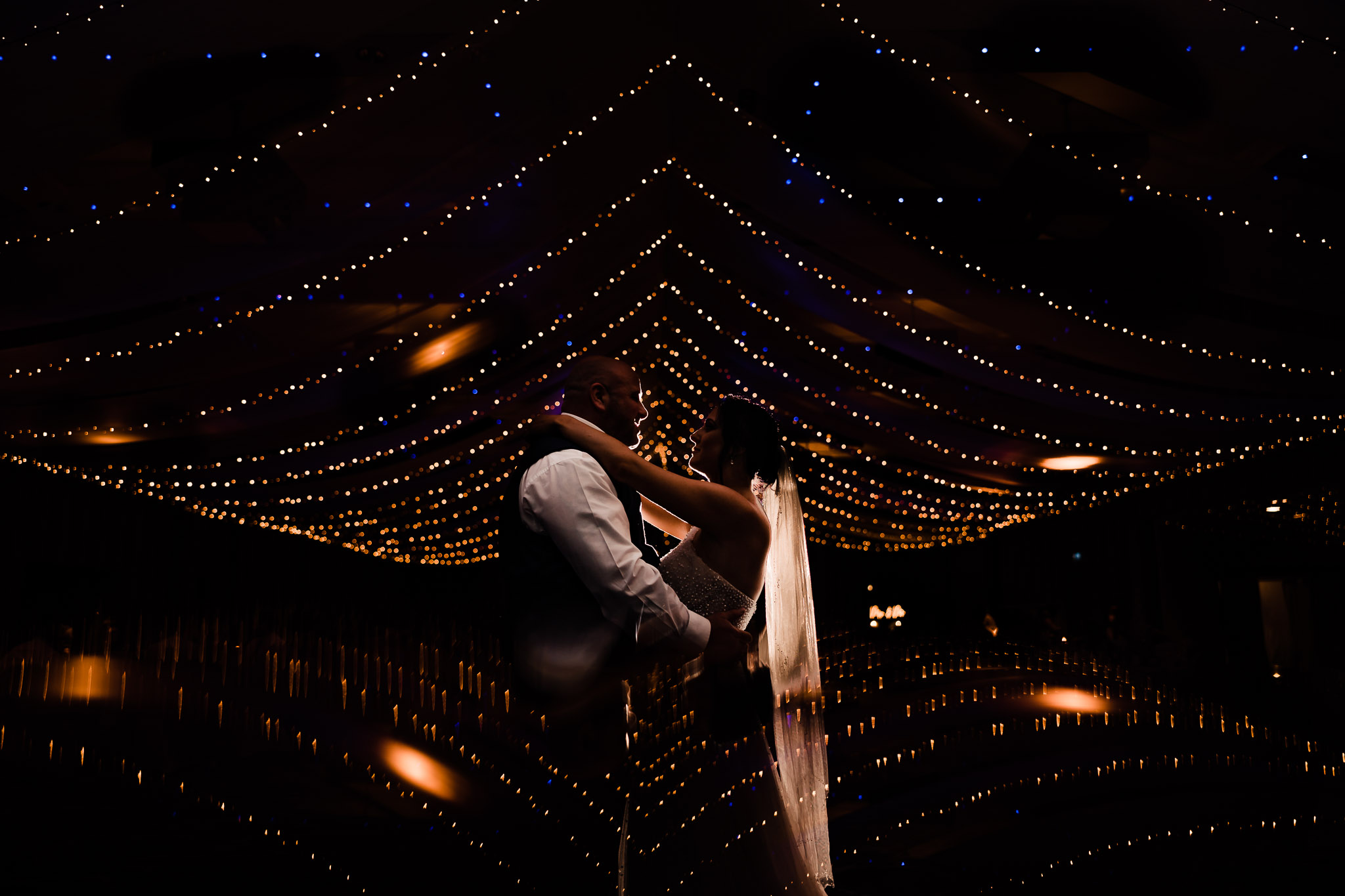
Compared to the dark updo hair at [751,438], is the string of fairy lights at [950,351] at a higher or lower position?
higher

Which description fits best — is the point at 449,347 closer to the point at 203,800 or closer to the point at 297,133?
the point at 297,133

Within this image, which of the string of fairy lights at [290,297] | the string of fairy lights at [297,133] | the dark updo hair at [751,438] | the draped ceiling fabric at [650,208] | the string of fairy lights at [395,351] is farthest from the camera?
the string of fairy lights at [395,351]

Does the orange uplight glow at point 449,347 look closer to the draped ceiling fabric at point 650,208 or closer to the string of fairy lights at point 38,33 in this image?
the draped ceiling fabric at point 650,208

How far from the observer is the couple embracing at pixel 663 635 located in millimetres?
1247

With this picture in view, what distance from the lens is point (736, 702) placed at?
1.91 metres

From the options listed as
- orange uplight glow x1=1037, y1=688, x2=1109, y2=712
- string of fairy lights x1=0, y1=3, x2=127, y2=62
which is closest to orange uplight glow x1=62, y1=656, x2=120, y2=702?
string of fairy lights x1=0, y1=3, x2=127, y2=62

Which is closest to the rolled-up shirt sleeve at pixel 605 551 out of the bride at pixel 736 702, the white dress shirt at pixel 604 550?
the white dress shirt at pixel 604 550

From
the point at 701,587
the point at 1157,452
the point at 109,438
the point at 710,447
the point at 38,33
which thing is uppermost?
the point at 38,33

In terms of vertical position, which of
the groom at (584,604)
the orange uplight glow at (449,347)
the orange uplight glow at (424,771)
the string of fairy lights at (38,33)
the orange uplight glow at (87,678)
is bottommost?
the orange uplight glow at (424,771)

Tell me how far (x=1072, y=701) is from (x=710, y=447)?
106 inches

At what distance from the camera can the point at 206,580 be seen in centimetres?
862

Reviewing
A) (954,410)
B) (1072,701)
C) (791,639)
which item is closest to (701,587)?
(791,639)

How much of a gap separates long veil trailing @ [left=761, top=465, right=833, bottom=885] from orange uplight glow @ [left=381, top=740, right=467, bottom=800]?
0.69 metres

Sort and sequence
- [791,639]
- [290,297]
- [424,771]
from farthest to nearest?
[290,297]
[791,639]
[424,771]
